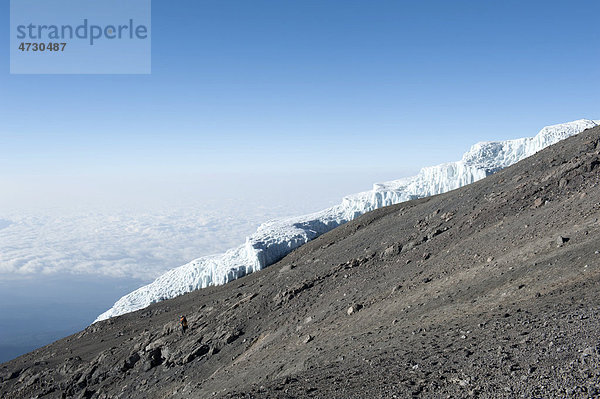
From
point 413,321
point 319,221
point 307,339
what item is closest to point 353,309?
point 307,339

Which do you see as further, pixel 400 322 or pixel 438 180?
pixel 438 180

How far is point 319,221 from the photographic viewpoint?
55625 mm

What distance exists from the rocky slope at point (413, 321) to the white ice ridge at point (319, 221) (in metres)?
11.2

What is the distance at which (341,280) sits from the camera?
22656 millimetres

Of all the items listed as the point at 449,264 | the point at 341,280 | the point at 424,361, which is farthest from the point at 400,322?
the point at 341,280

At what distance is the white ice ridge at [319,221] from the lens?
145 feet

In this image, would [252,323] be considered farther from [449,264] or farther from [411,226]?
[411,226]

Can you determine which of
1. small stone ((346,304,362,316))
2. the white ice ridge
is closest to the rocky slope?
small stone ((346,304,362,316))

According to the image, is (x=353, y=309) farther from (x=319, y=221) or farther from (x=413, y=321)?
(x=319, y=221)

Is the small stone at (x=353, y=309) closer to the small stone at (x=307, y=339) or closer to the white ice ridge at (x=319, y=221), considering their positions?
the small stone at (x=307, y=339)

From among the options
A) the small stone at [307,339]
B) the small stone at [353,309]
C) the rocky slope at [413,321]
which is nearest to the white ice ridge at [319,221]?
the rocky slope at [413,321]

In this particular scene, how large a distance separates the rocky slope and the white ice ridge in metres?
11.2

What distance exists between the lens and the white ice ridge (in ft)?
145

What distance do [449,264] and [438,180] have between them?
48174 millimetres
